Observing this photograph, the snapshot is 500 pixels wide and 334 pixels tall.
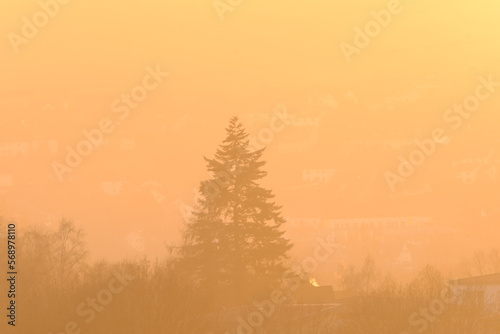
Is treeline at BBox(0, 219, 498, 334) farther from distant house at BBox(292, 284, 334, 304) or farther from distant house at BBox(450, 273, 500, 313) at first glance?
distant house at BBox(292, 284, 334, 304)

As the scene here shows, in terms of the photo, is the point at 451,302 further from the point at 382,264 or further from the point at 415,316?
the point at 382,264

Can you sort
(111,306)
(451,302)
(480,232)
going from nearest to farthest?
(111,306) → (451,302) → (480,232)

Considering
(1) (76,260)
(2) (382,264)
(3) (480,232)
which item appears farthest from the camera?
(3) (480,232)

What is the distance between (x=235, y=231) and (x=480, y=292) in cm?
1121

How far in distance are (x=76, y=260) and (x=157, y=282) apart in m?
29.6

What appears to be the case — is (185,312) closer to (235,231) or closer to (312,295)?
(235,231)

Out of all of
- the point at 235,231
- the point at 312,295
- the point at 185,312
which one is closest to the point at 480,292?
the point at 235,231

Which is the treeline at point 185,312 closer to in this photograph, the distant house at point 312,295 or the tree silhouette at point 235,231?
the tree silhouette at point 235,231

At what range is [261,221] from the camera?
5562 centimetres

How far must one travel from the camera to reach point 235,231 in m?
54.7

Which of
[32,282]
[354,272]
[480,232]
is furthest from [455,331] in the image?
[480,232]

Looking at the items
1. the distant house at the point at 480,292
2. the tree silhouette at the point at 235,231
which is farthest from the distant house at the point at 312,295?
the distant house at the point at 480,292

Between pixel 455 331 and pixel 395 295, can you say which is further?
pixel 395 295

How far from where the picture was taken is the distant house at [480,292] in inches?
1929
